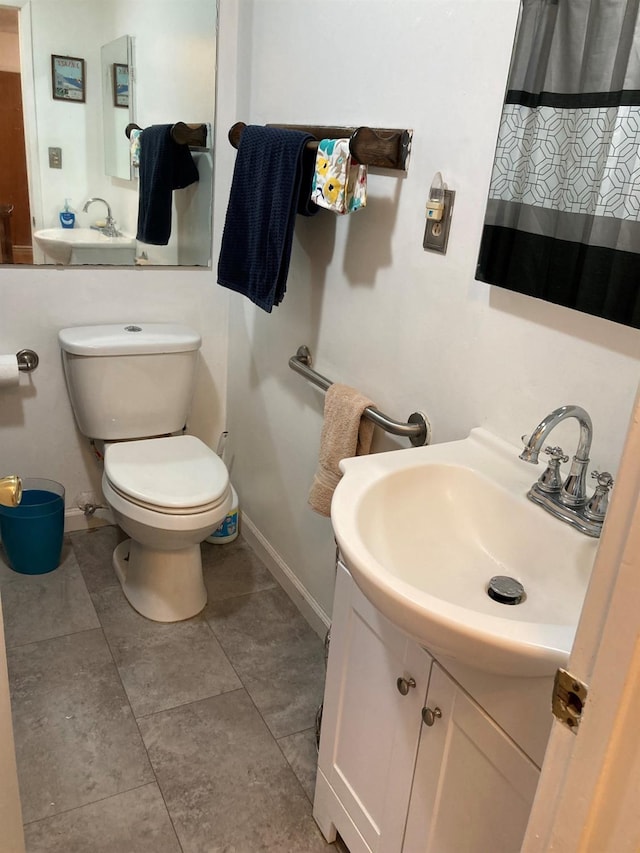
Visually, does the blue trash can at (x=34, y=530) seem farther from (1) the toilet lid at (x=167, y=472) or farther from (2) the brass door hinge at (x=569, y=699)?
(2) the brass door hinge at (x=569, y=699)

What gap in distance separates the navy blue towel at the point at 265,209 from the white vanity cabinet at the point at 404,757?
910 mm

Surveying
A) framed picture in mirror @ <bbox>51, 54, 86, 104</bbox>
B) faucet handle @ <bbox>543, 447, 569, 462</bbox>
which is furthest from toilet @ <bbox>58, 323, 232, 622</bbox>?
faucet handle @ <bbox>543, 447, 569, 462</bbox>

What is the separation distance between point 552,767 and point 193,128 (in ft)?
7.13

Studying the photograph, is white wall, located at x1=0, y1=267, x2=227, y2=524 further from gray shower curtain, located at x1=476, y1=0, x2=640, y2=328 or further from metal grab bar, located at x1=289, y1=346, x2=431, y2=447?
gray shower curtain, located at x1=476, y1=0, x2=640, y2=328

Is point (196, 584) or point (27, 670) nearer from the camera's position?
point (27, 670)

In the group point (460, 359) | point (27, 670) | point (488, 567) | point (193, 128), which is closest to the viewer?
point (488, 567)

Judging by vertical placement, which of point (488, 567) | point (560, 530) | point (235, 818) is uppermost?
point (560, 530)

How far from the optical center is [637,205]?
3.48ft

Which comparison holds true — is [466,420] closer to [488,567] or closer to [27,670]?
[488,567]

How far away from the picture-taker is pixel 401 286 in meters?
1.63

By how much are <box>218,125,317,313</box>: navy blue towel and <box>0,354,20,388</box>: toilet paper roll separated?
72 cm

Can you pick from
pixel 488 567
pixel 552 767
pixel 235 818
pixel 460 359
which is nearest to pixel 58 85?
pixel 460 359

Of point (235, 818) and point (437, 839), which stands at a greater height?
point (437, 839)

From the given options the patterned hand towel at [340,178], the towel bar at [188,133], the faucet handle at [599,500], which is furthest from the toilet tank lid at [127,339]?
the faucet handle at [599,500]
